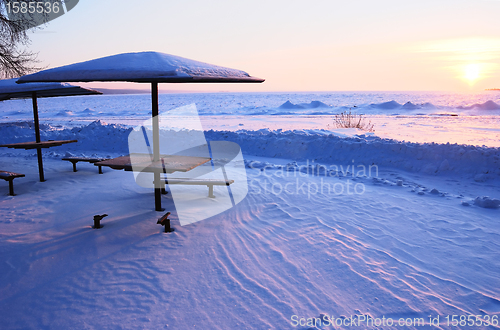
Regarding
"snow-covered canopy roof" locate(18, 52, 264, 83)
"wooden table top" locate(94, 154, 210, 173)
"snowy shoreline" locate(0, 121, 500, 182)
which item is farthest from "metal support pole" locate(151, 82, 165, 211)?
"snowy shoreline" locate(0, 121, 500, 182)

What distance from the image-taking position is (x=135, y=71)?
12.1 ft

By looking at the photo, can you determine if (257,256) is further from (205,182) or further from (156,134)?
(156,134)

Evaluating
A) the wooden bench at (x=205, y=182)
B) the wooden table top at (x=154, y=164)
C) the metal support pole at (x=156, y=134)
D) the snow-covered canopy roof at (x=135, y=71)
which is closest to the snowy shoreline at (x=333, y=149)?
the wooden bench at (x=205, y=182)

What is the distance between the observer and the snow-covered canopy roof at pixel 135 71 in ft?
11.8

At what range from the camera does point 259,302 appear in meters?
2.86

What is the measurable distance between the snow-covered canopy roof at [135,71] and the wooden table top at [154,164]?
48.7 inches

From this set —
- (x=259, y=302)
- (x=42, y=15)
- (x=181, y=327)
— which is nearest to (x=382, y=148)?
(x=259, y=302)

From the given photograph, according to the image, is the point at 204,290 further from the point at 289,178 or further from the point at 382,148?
the point at 382,148

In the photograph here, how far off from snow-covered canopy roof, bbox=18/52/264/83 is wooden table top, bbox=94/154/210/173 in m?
1.24

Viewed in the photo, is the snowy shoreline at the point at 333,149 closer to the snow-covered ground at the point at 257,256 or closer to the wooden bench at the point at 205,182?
the snow-covered ground at the point at 257,256

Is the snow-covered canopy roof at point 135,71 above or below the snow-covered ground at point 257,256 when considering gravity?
above

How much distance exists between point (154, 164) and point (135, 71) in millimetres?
1496

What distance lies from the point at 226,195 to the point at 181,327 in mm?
3609

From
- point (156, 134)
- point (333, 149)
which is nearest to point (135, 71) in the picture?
point (156, 134)
